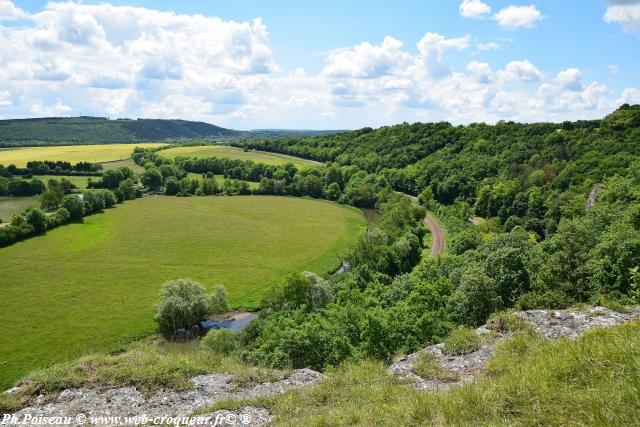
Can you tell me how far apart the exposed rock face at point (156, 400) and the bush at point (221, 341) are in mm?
22858

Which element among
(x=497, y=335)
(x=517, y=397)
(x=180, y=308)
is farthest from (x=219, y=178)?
(x=517, y=397)

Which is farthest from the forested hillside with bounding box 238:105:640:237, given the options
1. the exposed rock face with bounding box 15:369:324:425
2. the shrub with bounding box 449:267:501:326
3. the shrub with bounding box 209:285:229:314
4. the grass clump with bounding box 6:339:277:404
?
the exposed rock face with bounding box 15:369:324:425

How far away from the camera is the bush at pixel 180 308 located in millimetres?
47906

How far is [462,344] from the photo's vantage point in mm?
16906

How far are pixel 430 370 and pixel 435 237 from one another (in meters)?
70.4

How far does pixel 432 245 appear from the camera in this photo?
77.4 meters

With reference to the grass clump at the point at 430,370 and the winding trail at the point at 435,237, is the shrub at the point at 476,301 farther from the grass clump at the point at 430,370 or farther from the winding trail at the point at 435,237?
the winding trail at the point at 435,237

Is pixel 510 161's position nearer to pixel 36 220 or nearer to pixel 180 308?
pixel 180 308

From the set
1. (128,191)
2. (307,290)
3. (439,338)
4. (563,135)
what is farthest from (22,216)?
(563,135)

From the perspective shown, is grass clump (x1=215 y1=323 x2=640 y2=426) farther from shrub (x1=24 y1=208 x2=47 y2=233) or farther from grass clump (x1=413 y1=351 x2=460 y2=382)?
shrub (x1=24 y1=208 x2=47 y2=233)

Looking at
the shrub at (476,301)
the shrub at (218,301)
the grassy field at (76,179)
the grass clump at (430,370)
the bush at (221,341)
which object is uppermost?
the grass clump at (430,370)

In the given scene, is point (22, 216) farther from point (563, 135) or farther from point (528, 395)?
point (563, 135)

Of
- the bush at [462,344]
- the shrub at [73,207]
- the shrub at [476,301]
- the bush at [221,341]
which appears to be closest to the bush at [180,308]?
the bush at [221,341]

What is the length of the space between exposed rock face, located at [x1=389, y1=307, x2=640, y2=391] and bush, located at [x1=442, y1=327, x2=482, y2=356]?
21cm
